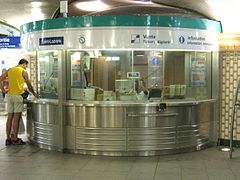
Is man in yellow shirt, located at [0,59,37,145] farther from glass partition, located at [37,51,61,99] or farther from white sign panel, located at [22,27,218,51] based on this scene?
white sign panel, located at [22,27,218,51]

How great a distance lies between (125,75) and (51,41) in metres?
1.46

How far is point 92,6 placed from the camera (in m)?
8.04

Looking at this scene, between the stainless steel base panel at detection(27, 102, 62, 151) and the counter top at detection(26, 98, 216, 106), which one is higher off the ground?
the counter top at detection(26, 98, 216, 106)

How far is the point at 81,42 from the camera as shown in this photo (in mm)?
6809

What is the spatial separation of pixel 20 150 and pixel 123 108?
2.14 metres

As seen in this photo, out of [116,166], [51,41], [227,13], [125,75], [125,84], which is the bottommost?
[116,166]

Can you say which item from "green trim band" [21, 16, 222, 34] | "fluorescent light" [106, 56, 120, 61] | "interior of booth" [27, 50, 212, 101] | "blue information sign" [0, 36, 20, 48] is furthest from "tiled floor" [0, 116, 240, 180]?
"blue information sign" [0, 36, 20, 48]

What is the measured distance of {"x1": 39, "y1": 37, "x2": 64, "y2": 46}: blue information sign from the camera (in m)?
6.96

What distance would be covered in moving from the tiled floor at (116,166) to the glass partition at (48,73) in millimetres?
1132

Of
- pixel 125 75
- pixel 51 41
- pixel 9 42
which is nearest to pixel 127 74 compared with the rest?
pixel 125 75

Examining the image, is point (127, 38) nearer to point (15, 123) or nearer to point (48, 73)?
point (48, 73)

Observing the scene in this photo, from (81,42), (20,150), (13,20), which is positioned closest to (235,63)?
(81,42)

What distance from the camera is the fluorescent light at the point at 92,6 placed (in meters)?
7.85

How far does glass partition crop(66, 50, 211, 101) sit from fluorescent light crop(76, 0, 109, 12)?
129 centimetres
